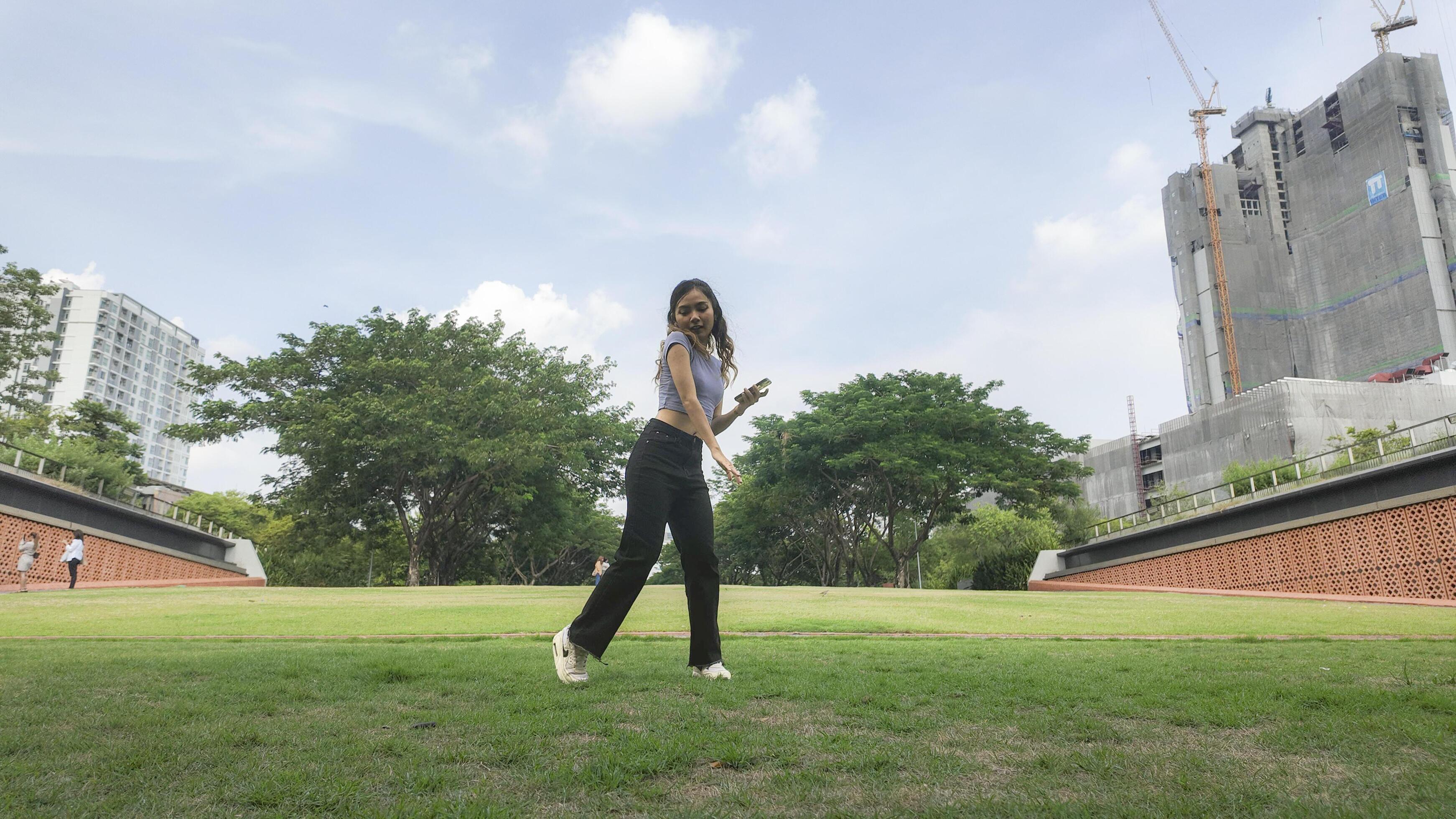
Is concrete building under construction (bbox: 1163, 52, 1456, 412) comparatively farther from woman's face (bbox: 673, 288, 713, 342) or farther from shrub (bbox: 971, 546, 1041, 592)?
woman's face (bbox: 673, 288, 713, 342)

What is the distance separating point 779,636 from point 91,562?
99.5 feet

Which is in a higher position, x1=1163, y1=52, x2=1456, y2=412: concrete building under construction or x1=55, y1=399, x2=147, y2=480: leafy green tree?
x1=1163, y1=52, x2=1456, y2=412: concrete building under construction

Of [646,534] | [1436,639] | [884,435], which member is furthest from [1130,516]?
[646,534]

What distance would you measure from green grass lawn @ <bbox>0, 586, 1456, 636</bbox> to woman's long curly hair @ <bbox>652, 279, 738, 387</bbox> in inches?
193

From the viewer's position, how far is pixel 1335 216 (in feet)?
251

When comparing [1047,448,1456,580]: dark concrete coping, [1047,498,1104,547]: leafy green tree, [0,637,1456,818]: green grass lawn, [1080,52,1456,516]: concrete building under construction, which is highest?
[1080,52,1456,516]: concrete building under construction

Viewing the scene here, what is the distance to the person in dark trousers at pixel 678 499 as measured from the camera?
15.2 ft

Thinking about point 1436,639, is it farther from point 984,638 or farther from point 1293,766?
point 1293,766

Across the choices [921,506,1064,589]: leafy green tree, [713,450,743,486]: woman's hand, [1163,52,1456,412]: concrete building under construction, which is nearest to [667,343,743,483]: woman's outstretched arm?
[713,450,743,486]: woman's hand

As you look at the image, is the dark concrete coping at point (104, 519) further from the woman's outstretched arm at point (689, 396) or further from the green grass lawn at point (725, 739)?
the woman's outstretched arm at point (689, 396)

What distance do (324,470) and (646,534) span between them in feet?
101

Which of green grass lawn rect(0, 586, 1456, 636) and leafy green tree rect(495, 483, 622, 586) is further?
leafy green tree rect(495, 483, 622, 586)

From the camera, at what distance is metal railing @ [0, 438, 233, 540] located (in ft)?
85.9

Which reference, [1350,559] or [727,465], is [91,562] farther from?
[1350,559]
